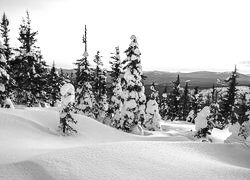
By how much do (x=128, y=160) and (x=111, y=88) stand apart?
2580 cm

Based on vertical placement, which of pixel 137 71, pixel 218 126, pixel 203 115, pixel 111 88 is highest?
pixel 137 71

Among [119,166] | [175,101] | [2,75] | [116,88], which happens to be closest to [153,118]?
[116,88]

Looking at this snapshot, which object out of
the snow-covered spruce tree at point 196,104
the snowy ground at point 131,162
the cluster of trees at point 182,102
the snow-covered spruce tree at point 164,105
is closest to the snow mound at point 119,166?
the snowy ground at point 131,162

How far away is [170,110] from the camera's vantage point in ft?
193

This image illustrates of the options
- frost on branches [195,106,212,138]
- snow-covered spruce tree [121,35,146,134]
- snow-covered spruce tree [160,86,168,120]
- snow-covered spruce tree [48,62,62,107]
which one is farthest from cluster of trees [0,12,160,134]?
snow-covered spruce tree [160,86,168,120]

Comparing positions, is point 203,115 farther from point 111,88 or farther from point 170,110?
point 170,110

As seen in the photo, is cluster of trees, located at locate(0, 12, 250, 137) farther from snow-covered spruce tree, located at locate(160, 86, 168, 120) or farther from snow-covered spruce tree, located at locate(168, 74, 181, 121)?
snow-covered spruce tree, located at locate(160, 86, 168, 120)

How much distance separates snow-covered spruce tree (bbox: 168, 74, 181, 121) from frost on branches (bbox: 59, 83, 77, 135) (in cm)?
4007

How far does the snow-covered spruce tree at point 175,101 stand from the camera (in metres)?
54.6

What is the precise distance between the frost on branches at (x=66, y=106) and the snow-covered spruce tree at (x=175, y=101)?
40.1 metres

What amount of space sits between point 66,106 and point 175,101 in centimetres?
4071

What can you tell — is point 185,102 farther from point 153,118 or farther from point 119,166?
point 119,166

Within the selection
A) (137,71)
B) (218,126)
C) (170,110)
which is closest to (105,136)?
(137,71)

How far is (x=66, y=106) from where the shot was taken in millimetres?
16953
